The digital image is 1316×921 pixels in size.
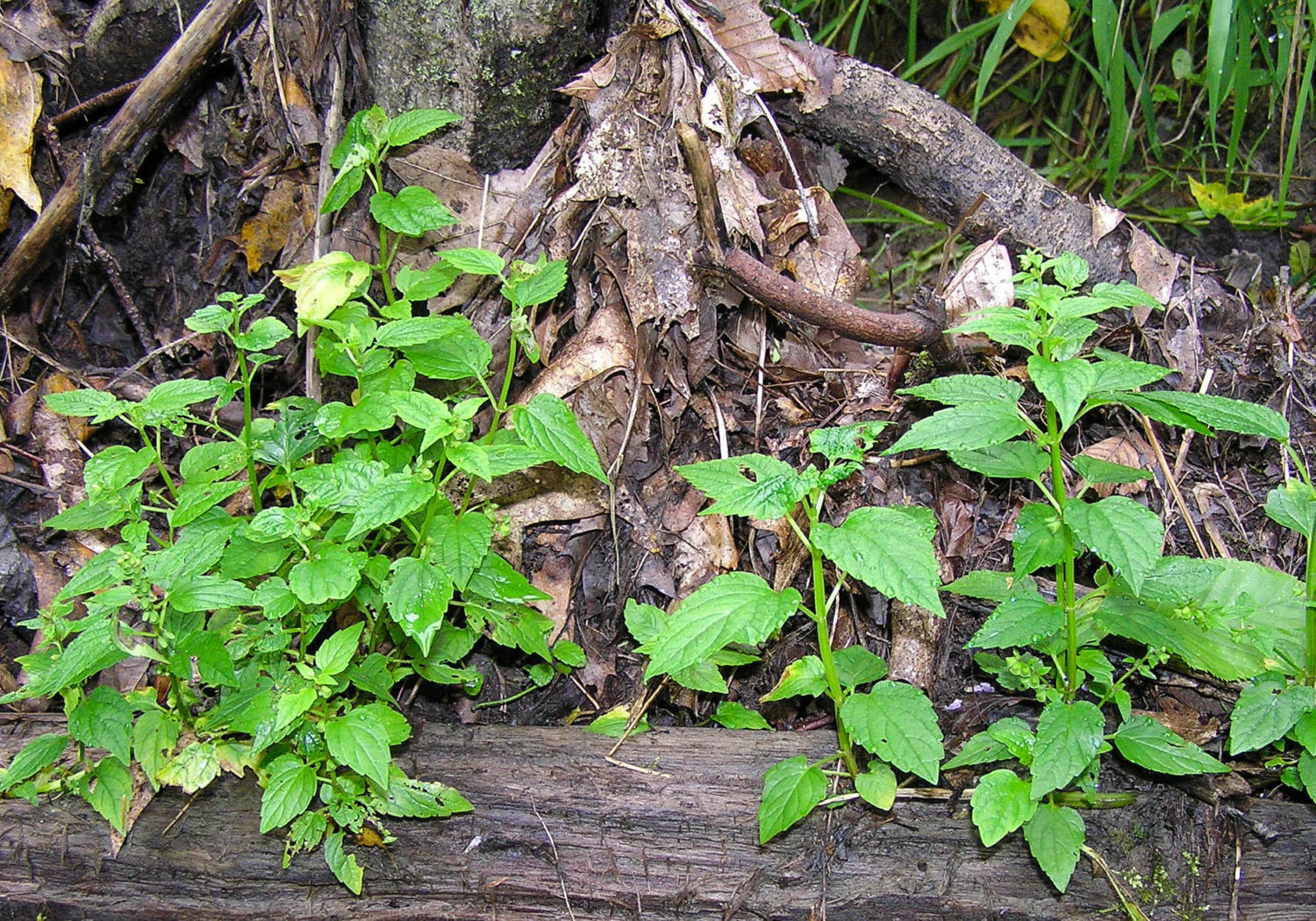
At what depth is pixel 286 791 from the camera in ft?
6.31

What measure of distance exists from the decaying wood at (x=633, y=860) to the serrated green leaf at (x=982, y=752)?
0.12 metres

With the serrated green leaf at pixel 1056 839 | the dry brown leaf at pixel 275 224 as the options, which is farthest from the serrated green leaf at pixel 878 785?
the dry brown leaf at pixel 275 224

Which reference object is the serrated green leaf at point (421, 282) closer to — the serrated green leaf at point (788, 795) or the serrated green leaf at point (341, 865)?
the serrated green leaf at point (341, 865)

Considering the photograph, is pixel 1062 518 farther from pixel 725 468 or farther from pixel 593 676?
pixel 593 676

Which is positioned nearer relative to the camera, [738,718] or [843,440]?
[843,440]

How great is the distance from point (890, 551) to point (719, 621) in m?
0.34

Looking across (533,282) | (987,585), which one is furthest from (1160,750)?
(533,282)

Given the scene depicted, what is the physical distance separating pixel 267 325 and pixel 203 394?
0.21 meters

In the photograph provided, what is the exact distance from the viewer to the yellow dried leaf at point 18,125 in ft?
9.00

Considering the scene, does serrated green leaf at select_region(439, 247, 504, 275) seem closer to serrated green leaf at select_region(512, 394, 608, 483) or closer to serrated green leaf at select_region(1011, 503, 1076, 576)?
serrated green leaf at select_region(512, 394, 608, 483)

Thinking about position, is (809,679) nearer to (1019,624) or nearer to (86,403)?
(1019,624)

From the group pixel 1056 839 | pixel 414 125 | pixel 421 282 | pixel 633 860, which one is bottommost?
pixel 633 860

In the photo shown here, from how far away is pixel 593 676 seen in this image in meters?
2.49

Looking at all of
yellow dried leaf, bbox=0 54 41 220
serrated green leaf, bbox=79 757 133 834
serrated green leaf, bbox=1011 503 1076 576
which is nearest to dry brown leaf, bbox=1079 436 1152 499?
serrated green leaf, bbox=1011 503 1076 576
